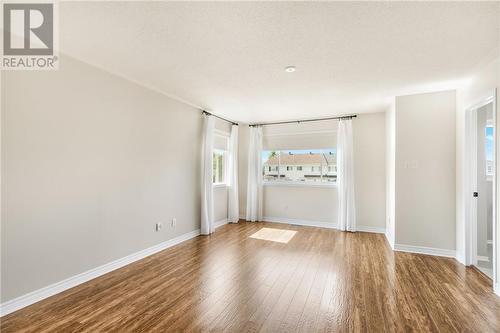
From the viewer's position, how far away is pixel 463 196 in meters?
3.38

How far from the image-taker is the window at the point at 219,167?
580 cm

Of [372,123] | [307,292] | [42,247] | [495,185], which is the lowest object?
[307,292]

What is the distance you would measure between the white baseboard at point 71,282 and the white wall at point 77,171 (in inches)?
2.6

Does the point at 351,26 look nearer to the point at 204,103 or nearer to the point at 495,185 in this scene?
the point at 495,185

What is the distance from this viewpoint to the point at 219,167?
5.96 m

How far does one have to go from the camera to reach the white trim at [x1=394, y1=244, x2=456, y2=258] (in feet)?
12.0

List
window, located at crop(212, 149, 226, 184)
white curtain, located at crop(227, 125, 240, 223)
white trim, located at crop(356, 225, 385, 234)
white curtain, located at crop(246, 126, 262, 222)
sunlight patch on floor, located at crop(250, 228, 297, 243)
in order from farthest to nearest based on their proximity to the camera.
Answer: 1. white curtain, located at crop(246, 126, 262, 222)
2. white curtain, located at crop(227, 125, 240, 223)
3. window, located at crop(212, 149, 226, 184)
4. white trim, located at crop(356, 225, 385, 234)
5. sunlight patch on floor, located at crop(250, 228, 297, 243)

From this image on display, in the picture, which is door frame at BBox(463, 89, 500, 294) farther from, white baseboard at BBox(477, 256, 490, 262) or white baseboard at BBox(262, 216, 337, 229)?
white baseboard at BBox(262, 216, 337, 229)

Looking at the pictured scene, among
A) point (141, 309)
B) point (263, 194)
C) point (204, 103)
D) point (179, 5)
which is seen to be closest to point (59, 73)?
point (179, 5)

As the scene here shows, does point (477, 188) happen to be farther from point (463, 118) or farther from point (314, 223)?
point (314, 223)

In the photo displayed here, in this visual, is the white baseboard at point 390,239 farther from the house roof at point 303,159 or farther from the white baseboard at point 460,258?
A: the house roof at point 303,159

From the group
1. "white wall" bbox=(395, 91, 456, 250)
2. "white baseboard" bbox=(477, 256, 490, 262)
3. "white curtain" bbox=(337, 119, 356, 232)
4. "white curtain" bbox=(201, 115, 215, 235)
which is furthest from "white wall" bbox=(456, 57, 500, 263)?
"white curtain" bbox=(201, 115, 215, 235)

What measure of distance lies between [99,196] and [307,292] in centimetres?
273

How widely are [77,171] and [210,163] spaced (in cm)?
243
